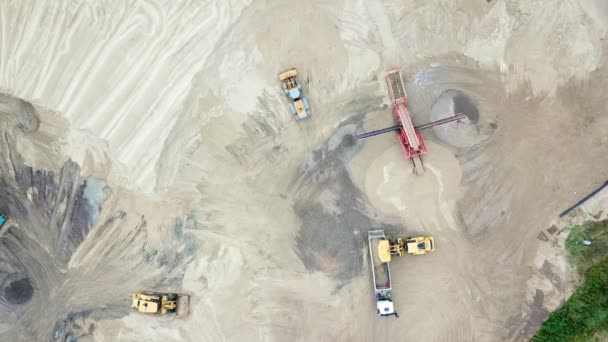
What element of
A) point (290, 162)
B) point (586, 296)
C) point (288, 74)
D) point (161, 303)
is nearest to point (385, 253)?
point (290, 162)

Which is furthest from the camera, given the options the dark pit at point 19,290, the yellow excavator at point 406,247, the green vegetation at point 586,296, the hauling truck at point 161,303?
the dark pit at point 19,290

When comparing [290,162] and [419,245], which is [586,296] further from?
[290,162]

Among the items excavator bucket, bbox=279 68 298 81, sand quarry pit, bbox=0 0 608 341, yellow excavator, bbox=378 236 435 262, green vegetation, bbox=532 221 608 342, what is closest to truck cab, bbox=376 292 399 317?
sand quarry pit, bbox=0 0 608 341

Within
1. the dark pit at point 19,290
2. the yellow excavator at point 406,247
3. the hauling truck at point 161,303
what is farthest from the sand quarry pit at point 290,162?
the yellow excavator at point 406,247

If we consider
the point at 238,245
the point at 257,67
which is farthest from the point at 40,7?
the point at 238,245

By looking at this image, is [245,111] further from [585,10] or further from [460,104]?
[585,10]

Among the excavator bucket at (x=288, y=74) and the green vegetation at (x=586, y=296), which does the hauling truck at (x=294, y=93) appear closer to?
the excavator bucket at (x=288, y=74)
